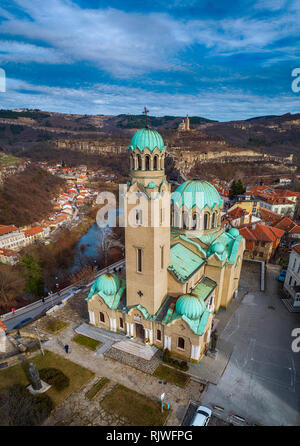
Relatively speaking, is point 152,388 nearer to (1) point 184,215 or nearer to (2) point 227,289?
(2) point 227,289

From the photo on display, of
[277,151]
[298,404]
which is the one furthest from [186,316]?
[277,151]

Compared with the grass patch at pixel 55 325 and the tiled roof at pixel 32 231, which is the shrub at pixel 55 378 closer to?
the grass patch at pixel 55 325

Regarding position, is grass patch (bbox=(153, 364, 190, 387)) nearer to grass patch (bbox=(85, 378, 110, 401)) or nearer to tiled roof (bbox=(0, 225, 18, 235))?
grass patch (bbox=(85, 378, 110, 401))

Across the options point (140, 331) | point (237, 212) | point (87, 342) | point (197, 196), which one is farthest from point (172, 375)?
point (237, 212)

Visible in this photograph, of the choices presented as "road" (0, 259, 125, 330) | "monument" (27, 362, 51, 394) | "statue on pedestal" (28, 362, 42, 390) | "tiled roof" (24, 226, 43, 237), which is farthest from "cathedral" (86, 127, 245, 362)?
"tiled roof" (24, 226, 43, 237)

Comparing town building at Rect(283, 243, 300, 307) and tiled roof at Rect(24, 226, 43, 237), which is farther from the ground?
town building at Rect(283, 243, 300, 307)

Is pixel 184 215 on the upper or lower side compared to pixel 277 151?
lower

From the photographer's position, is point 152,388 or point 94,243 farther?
point 94,243
